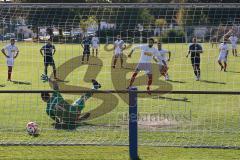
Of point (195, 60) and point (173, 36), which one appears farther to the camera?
point (195, 60)

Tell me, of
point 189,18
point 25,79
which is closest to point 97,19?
point 189,18

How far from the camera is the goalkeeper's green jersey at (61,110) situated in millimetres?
10930

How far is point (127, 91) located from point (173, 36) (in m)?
8.27

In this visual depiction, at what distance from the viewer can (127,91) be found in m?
8.31

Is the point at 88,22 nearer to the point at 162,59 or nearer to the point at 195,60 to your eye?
the point at 162,59

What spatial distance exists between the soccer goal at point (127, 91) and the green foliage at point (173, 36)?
0.04m

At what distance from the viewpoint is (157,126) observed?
36.7 feet

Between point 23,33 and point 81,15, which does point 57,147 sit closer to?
point 81,15

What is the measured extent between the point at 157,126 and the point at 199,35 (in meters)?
7.30

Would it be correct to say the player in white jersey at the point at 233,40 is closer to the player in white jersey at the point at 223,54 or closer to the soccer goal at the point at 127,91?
the player in white jersey at the point at 223,54

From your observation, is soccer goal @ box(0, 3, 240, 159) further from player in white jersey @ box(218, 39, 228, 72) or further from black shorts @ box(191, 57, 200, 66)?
player in white jersey @ box(218, 39, 228, 72)

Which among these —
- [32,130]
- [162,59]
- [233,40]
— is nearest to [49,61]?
[162,59]

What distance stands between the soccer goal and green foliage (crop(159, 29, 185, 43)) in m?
0.04

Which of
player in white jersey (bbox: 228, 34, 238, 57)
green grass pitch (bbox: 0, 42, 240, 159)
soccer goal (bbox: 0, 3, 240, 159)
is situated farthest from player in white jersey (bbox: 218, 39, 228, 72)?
green grass pitch (bbox: 0, 42, 240, 159)
